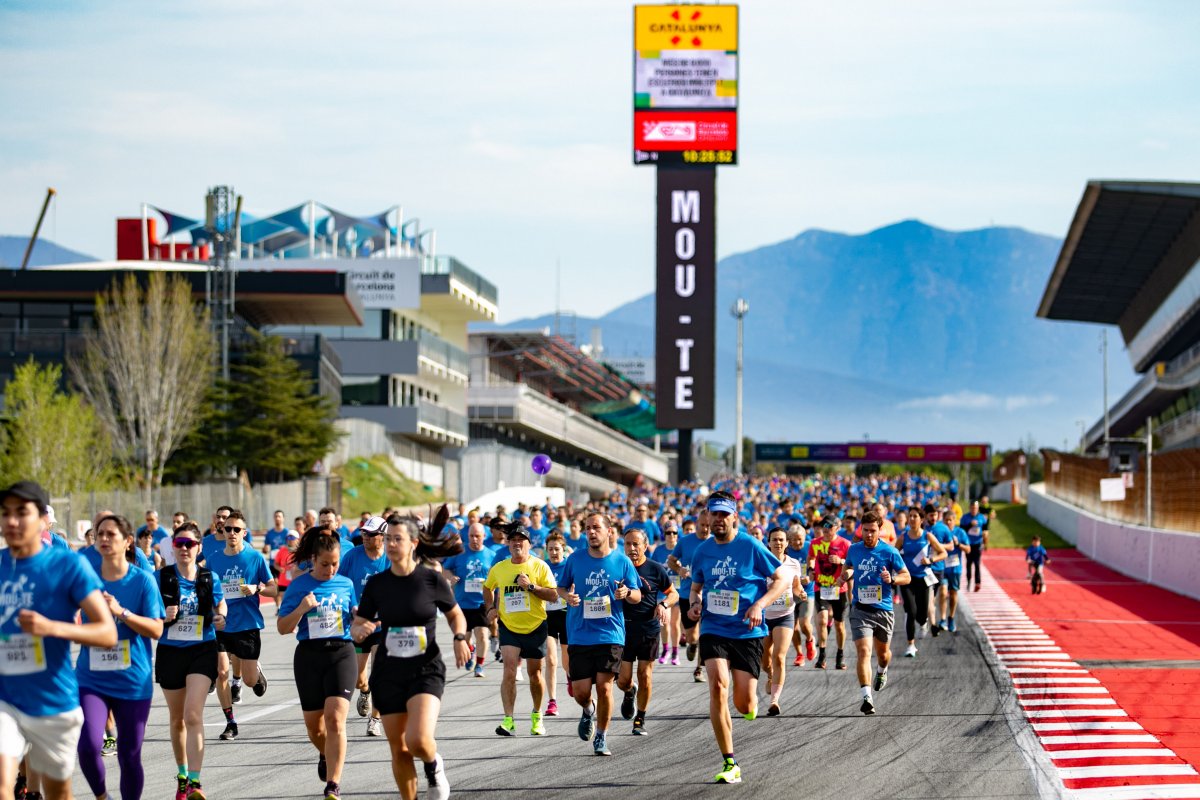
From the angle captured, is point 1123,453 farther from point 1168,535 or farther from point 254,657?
point 254,657

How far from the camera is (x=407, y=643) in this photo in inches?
375

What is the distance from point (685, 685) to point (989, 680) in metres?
→ 3.52

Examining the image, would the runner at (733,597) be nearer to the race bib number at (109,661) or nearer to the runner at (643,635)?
the runner at (643,635)

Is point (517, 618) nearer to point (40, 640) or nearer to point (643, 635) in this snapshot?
point (643, 635)

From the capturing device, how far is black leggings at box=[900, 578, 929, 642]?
69.4 ft

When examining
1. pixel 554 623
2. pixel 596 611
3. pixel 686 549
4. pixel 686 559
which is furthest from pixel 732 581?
pixel 686 549

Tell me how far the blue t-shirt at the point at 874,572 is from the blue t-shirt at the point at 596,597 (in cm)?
358

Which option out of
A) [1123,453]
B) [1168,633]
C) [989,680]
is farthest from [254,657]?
[1123,453]

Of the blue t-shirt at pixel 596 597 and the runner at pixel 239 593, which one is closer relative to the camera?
the runner at pixel 239 593

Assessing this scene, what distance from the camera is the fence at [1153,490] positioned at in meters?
35.3

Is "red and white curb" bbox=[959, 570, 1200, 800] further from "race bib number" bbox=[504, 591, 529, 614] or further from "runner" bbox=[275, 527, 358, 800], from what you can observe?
"runner" bbox=[275, 527, 358, 800]

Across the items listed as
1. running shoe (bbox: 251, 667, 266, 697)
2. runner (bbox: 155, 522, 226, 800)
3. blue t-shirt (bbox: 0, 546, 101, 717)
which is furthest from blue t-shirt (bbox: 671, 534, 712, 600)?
blue t-shirt (bbox: 0, 546, 101, 717)

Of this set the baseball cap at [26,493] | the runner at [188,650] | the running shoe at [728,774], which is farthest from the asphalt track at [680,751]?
the baseball cap at [26,493]

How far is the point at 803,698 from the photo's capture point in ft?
55.2
